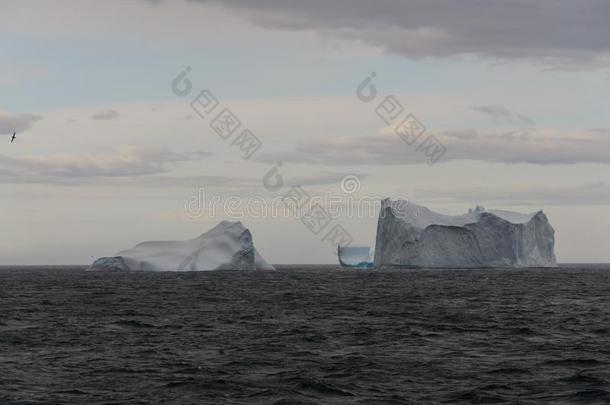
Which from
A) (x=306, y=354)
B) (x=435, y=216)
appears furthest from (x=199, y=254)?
(x=306, y=354)

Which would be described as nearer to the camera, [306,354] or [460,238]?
[306,354]

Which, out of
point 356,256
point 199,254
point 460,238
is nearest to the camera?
point 199,254

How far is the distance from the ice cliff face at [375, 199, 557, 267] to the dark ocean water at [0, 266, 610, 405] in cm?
5072

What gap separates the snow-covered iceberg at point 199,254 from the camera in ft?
305

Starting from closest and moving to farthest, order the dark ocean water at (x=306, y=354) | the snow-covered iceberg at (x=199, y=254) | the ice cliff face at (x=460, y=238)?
1. the dark ocean water at (x=306, y=354)
2. the snow-covered iceberg at (x=199, y=254)
3. the ice cliff face at (x=460, y=238)

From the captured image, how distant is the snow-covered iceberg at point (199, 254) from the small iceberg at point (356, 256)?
21.3 m

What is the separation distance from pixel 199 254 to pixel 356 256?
109 ft

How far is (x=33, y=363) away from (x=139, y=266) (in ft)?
254

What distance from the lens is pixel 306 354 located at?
2362 centimetres

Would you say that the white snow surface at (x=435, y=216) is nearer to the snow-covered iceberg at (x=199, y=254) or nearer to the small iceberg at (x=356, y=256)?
the snow-covered iceberg at (x=199, y=254)

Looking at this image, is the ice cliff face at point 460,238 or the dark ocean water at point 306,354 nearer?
the dark ocean water at point 306,354

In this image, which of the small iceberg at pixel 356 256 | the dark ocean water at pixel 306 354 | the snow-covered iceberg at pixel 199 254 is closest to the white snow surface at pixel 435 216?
the snow-covered iceberg at pixel 199 254

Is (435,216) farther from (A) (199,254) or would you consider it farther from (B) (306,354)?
(B) (306,354)

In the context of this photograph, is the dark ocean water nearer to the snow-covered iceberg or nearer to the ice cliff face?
the snow-covered iceberg
